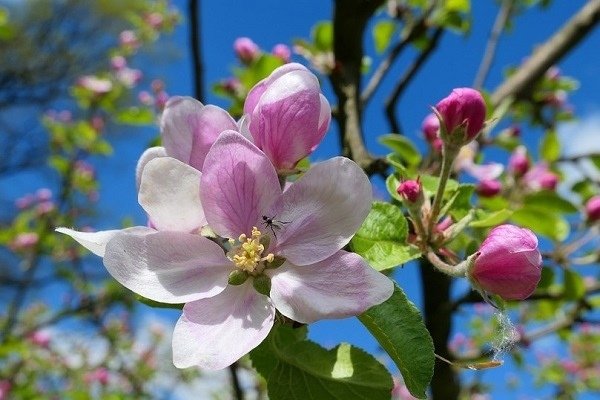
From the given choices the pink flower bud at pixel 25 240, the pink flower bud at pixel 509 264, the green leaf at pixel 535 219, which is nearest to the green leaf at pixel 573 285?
the green leaf at pixel 535 219

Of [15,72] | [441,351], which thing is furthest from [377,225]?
[15,72]

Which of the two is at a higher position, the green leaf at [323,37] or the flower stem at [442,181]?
the flower stem at [442,181]

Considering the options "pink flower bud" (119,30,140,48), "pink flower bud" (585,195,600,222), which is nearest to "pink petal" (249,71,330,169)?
"pink flower bud" (585,195,600,222)

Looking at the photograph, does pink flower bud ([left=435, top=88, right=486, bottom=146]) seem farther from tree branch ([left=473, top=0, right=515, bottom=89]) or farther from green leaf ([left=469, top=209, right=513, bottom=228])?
tree branch ([left=473, top=0, right=515, bottom=89])

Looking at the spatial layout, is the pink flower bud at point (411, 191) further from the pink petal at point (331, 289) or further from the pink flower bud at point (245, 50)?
the pink flower bud at point (245, 50)

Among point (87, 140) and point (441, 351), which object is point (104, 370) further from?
point (441, 351)

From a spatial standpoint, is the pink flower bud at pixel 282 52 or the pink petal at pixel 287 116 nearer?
the pink petal at pixel 287 116
